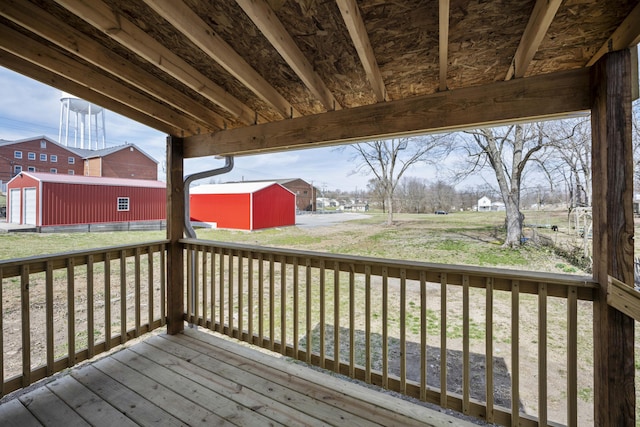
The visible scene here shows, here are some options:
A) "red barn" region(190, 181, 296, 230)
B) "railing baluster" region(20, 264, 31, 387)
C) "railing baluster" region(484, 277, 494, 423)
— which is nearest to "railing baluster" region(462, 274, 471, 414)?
"railing baluster" region(484, 277, 494, 423)

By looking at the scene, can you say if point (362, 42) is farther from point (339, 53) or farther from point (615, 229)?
point (615, 229)

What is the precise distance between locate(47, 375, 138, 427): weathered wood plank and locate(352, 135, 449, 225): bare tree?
8.67 m

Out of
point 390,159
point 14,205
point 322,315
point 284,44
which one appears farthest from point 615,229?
point 390,159

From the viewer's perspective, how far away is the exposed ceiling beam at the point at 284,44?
1254mm

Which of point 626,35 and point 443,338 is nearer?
point 626,35

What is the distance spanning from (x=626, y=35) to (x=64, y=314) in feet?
19.6

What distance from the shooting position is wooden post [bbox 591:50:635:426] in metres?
1.26

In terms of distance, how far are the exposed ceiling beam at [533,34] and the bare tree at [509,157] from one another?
6699 millimetres

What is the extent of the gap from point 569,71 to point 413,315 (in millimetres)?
3663

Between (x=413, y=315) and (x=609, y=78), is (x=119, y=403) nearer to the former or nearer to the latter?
(x=609, y=78)

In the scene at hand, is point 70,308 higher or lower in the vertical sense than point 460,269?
lower

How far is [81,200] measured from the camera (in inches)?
168

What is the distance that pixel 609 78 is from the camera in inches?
50.8

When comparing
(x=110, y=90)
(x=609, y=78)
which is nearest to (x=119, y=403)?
(x=110, y=90)
